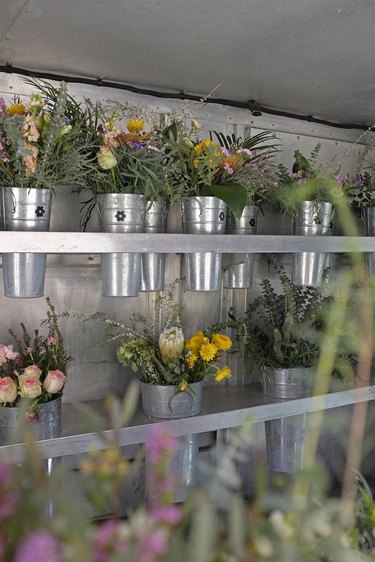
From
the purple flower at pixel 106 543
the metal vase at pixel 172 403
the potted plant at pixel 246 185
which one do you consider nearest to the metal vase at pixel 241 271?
the potted plant at pixel 246 185

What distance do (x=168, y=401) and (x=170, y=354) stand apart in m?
0.11

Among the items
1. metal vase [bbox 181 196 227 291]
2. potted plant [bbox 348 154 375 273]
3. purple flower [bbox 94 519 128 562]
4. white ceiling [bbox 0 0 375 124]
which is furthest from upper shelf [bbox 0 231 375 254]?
purple flower [bbox 94 519 128 562]

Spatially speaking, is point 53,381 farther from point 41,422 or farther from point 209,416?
point 209,416

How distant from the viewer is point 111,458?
374 millimetres

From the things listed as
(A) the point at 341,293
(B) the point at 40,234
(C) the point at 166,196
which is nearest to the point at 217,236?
(C) the point at 166,196

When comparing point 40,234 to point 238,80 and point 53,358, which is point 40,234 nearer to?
point 53,358

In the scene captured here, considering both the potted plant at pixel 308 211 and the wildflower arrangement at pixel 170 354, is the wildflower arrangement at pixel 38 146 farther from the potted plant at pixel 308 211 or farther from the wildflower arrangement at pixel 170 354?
the potted plant at pixel 308 211

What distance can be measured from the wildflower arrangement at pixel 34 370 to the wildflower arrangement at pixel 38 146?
33cm

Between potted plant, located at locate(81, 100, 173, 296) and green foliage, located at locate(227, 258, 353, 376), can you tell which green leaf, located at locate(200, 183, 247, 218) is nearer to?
potted plant, located at locate(81, 100, 173, 296)

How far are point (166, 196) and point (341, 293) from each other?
2.96 ft

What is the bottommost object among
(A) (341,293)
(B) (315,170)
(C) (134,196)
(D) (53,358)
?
(D) (53,358)

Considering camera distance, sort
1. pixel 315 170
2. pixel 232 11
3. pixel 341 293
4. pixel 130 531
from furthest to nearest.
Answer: pixel 315 170 < pixel 232 11 < pixel 341 293 < pixel 130 531

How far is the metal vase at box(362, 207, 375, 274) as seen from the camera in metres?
1.79

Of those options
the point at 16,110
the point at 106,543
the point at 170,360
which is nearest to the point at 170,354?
the point at 170,360
